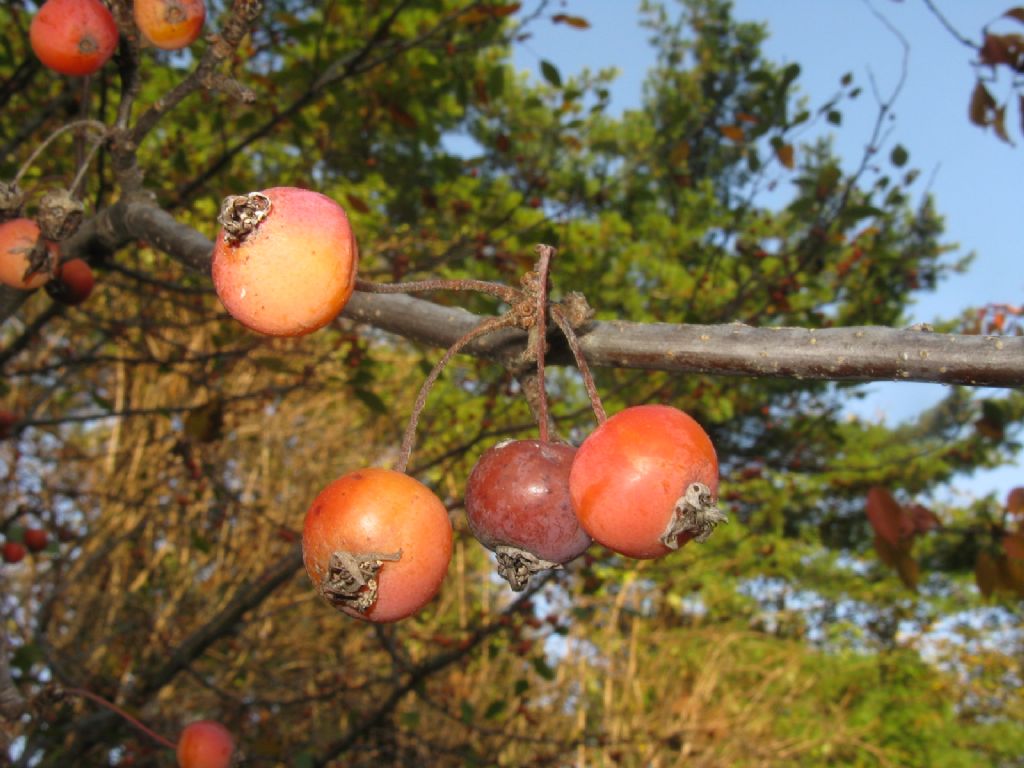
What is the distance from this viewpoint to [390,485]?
3.20 ft

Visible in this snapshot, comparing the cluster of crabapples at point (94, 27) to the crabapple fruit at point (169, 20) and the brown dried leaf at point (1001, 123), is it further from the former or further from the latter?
the brown dried leaf at point (1001, 123)

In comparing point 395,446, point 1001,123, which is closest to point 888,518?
point 1001,123

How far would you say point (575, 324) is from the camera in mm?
1114

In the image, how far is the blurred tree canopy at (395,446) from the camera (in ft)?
11.1

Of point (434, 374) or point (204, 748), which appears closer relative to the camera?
point (434, 374)

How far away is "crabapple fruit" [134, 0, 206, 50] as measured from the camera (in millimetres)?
1631

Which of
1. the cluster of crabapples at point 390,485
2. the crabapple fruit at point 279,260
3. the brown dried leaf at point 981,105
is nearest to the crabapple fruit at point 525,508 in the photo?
the cluster of crabapples at point 390,485

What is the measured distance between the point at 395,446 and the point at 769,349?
7.16 meters

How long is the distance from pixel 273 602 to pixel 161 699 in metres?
1.06

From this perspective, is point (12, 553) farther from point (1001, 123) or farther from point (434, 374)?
point (1001, 123)

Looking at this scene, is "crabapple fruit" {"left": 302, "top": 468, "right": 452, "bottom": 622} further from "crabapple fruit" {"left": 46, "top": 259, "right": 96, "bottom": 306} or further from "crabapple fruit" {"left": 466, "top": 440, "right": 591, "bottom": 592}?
"crabapple fruit" {"left": 46, "top": 259, "right": 96, "bottom": 306}

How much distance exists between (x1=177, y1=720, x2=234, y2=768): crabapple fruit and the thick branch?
58.7 inches

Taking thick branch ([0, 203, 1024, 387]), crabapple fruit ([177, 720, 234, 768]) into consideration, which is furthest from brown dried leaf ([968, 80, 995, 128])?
crabapple fruit ([177, 720, 234, 768])

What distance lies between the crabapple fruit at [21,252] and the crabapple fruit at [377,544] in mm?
979
